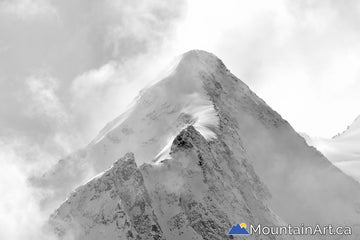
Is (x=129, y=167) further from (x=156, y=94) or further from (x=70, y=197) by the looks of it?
(x=156, y=94)

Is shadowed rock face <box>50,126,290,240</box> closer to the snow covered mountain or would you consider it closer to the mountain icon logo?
the snow covered mountain

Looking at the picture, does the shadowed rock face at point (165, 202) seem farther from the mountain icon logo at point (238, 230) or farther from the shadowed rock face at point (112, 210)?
the mountain icon logo at point (238, 230)

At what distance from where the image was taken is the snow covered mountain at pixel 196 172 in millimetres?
141625

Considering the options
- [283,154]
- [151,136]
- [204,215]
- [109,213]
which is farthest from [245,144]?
[109,213]

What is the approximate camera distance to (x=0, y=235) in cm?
14575

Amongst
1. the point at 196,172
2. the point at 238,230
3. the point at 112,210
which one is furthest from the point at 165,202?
the point at 238,230

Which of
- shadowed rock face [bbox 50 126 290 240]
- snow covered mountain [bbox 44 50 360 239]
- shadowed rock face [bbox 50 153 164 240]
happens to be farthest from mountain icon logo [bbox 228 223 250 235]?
shadowed rock face [bbox 50 153 164 240]

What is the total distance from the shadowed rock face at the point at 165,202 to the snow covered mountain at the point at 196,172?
222mm

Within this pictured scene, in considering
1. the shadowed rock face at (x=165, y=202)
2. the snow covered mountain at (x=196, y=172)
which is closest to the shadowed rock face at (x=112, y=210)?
the shadowed rock face at (x=165, y=202)

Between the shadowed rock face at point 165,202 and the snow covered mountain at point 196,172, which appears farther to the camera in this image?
the snow covered mountain at point 196,172

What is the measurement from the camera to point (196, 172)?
14900 cm

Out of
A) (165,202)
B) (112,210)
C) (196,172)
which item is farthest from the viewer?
(196,172)

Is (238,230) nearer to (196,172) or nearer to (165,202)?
(196,172)

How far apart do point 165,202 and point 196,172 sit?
31.3 ft
